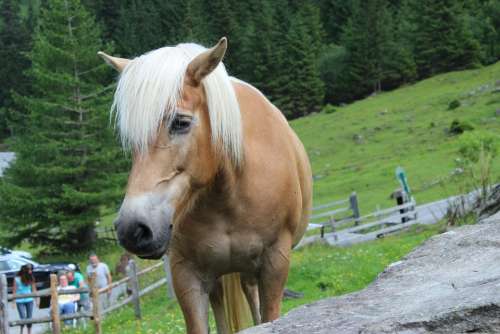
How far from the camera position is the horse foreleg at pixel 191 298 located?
169 inches

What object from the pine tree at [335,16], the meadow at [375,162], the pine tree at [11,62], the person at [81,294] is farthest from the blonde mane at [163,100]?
the pine tree at [335,16]

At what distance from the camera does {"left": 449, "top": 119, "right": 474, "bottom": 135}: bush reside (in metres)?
38.2

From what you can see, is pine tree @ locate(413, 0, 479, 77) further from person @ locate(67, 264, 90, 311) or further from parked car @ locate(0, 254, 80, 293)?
person @ locate(67, 264, 90, 311)

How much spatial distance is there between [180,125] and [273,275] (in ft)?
4.12

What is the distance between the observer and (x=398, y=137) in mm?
43188

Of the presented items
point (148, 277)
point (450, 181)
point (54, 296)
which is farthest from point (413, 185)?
point (54, 296)

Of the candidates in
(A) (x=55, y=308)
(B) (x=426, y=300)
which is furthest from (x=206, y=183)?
(A) (x=55, y=308)

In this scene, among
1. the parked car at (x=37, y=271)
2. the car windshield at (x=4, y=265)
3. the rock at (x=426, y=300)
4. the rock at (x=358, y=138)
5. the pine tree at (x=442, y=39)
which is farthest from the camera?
the pine tree at (x=442, y=39)

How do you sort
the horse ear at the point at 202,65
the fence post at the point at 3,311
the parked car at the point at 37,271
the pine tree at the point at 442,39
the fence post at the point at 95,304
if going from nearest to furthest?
1. the horse ear at the point at 202,65
2. the fence post at the point at 95,304
3. the fence post at the point at 3,311
4. the parked car at the point at 37,271
5. the pine tree at the point at 442,39

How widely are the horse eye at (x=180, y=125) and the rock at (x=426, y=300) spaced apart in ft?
3.81

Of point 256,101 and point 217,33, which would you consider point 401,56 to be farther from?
point 256,101

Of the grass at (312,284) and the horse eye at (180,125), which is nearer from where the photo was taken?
the horse eye at (180,125)

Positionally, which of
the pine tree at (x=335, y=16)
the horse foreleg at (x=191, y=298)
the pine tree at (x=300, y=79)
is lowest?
the horse foreleg at (x=191, y=298)

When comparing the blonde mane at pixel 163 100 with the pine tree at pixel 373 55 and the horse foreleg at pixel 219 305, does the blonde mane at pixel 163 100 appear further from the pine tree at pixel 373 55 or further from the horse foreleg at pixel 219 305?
the pine tree at pixel 373 55
